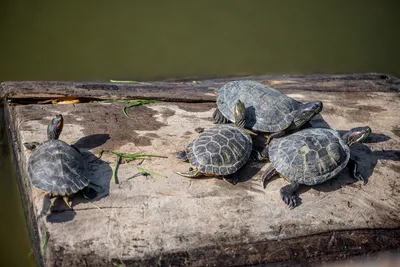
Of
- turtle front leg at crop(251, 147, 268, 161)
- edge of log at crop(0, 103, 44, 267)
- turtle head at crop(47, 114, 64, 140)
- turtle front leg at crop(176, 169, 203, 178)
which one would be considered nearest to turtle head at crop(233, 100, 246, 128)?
turtle front leg at crop(251, 147, 268, 161)

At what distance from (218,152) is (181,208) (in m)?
0.60

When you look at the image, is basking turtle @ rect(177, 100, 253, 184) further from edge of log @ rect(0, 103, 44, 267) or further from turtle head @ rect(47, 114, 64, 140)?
edge of log @ rect(0, 103, 44, 267)

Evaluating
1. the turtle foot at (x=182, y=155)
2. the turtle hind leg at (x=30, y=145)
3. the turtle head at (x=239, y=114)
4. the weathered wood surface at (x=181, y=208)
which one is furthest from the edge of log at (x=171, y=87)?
the turtle foot at (x=182, y=155)

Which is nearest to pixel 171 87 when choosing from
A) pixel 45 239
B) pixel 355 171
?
pixel 355 171

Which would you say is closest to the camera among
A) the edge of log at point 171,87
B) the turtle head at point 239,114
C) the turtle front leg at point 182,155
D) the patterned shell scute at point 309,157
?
the patterned shell scute at point 309,157

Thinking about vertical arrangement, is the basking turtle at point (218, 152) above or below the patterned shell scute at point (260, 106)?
below

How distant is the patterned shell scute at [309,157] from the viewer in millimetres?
3941

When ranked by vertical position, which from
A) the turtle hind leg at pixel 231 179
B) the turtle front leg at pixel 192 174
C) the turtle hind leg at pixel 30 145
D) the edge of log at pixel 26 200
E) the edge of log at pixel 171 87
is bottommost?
the edge of log at pixel 26 200

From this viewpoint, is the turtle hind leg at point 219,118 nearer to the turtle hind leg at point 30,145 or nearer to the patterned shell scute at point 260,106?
the patterned shell scute at point 260,106

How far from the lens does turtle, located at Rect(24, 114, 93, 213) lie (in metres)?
3.46

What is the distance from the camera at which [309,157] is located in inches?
157

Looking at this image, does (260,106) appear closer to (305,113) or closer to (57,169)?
(305,113)

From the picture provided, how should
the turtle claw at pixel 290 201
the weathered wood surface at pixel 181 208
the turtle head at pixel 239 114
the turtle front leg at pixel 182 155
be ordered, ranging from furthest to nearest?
1. the turtle head at pixel 239 114
2. the turtle front leg at pixel 182 155
3. the turtle claw at pixel 290 201
4. the weathered wood surface at pixel 181 208

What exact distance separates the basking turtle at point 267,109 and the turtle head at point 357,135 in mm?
389
